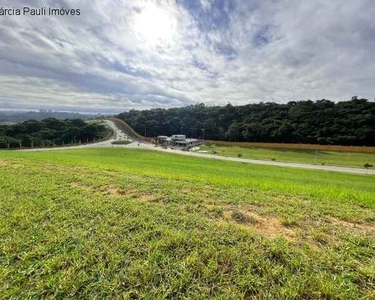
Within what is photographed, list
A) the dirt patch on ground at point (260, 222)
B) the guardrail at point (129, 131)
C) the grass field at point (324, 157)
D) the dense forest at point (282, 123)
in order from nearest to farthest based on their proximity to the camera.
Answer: the dirt patch on ground at point (260, 222) → the grass field at point (324, 157) → the dense forest at point (282, 123) → the guardrail at point (129, 131)

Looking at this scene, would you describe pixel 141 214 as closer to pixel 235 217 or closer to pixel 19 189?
pixel 235 217

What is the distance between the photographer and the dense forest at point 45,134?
4797 centimetres

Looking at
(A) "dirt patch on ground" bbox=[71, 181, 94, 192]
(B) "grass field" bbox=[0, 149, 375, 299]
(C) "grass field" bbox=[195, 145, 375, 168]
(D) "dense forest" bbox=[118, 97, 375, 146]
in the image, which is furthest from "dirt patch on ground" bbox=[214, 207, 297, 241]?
(D) "dense forest" bbox=[118, 97, 375, 146]

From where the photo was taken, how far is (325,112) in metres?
47.3

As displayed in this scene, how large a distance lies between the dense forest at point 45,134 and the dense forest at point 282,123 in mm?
21660

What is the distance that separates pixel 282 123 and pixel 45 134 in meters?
69.6

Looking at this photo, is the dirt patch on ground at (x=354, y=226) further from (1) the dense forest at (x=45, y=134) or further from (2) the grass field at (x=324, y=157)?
(1) the dense forest at (x=45, y=134)

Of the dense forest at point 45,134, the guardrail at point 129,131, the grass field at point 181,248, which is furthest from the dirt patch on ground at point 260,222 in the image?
the guardrail at point 129,131

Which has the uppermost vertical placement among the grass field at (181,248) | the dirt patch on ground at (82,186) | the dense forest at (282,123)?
the dense forest at (282,123)

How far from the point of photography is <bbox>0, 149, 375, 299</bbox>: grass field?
2.01 m

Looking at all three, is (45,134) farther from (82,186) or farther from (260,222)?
(260,222)

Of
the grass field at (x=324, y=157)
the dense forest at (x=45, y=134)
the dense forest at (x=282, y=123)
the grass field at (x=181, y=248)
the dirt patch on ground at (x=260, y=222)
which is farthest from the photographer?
the dense forest at (x=45, y=134)

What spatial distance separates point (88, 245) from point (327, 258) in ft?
10.6

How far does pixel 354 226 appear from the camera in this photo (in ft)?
11.1
